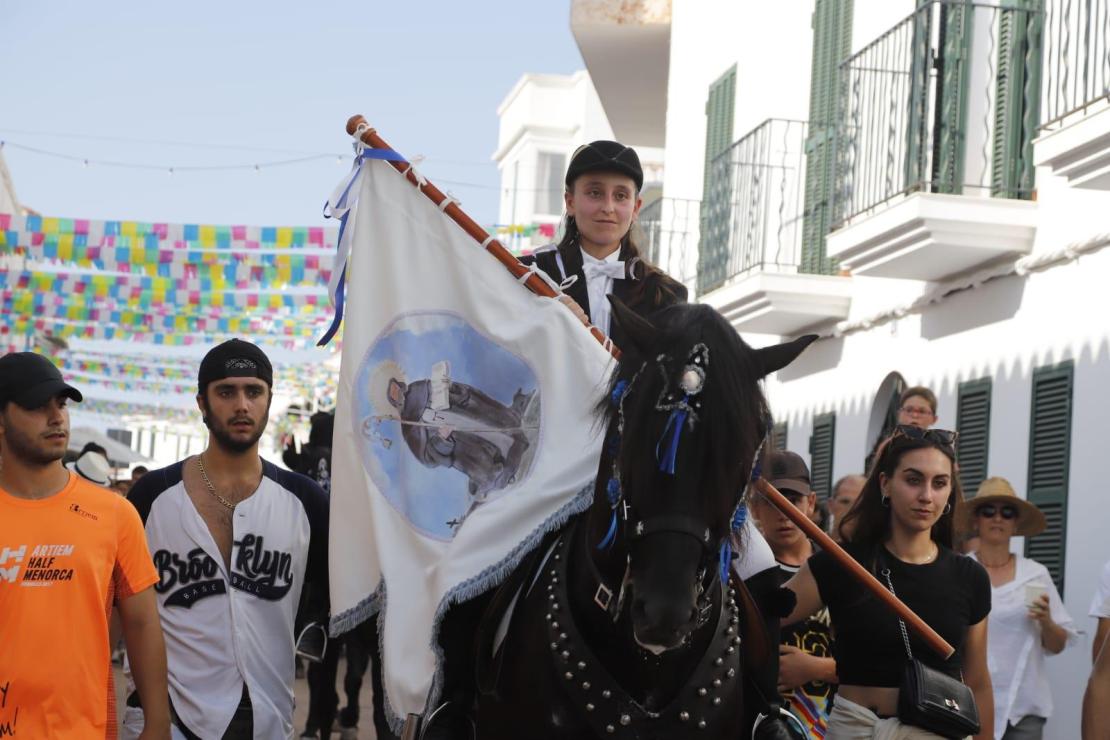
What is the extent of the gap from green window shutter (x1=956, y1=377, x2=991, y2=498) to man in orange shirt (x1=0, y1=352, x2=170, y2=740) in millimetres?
8877

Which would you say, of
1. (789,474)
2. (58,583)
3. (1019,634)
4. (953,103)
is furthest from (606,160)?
(953,103)

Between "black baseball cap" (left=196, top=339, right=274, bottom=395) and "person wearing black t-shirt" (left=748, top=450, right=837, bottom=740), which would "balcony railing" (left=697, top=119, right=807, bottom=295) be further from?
"black baseball cap" (left=196, top=339, right=274, bottom=395)

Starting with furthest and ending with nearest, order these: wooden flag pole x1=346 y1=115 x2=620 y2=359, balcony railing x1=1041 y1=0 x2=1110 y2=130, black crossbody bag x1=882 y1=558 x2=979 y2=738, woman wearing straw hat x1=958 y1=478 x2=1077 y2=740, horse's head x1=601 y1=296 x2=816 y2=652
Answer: balcony railing x1=1041 y1=0 x2=1110 y2=130
woman wearing straw hat x1=958 y1=478 x2=1077 y2=740
wooden flag pole x1=346 y1=115 x2=620 y2=359
black crossbody bag x1=882 y1=558 x2=979 y2=738
horse's head x1=601 y1=296 x2=816 y2=652

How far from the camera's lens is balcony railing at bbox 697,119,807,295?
19.0 metres

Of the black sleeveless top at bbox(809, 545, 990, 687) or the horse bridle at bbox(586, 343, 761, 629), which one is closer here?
the horse bridle at bbox(586, 343, 761, 629)

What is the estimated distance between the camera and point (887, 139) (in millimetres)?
15828

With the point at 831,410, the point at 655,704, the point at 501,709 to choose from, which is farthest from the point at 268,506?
the point at 831,410

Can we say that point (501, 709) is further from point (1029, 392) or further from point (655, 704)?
point (1029, 392)

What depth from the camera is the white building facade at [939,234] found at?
40.2 ft

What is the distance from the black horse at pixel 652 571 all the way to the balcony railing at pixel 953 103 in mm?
8649

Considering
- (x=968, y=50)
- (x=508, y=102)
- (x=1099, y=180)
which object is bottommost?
(x=1099, y=180)

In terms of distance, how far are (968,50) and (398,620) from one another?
977 centimetres

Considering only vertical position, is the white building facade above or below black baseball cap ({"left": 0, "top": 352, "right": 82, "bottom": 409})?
above

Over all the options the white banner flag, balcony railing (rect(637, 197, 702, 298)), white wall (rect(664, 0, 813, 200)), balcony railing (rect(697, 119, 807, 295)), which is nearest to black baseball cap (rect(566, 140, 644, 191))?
the white banner flag
